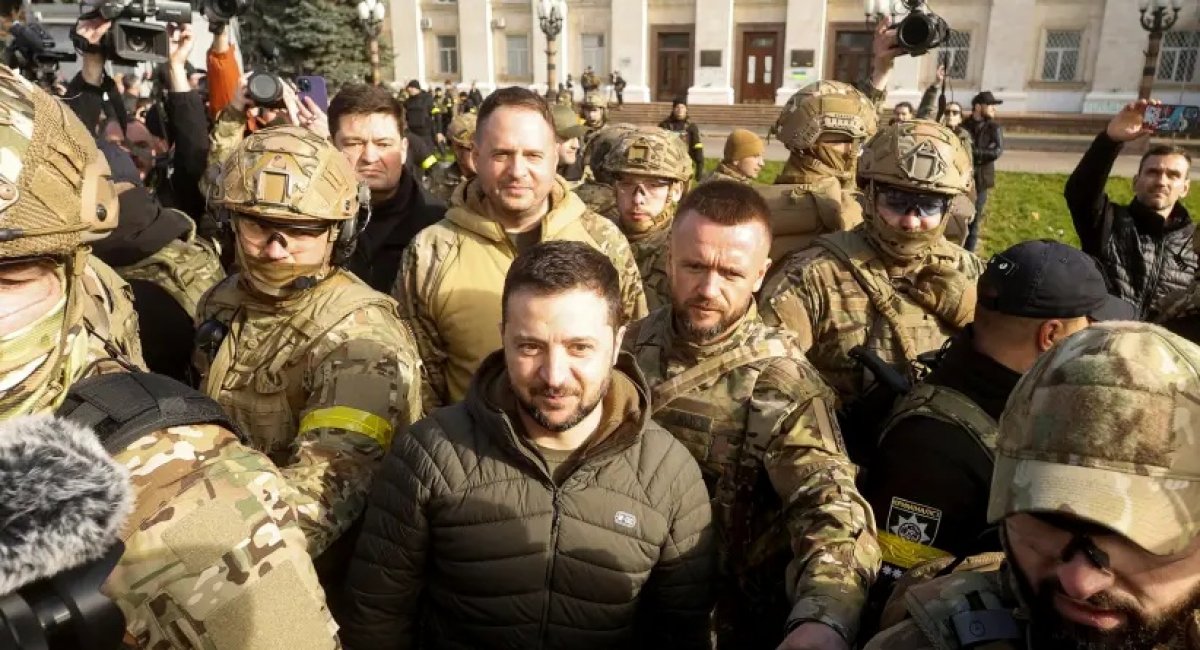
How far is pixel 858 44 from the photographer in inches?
1364

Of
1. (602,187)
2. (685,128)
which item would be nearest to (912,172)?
(602,187)

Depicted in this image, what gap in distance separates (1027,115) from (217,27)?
33.2 m

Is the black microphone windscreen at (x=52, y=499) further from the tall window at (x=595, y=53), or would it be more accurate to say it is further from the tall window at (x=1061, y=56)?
the tall window at (x=595, y=53)

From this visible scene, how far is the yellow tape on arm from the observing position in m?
2.41

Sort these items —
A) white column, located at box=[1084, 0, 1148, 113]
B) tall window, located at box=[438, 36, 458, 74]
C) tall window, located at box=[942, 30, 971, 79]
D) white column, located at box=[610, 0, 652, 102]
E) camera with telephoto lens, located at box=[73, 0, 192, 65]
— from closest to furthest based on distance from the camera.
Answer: camera with telephoto lens, located at box=[73, 0, 192, 65]
white column, located at box=[1084, 0, 1148, 113]
tall window, located at box=[942, 30, 971, 79]
white column, located at box=[610, 0, 652, 102]
tall window, located at box=[438, 36, 458, 74]

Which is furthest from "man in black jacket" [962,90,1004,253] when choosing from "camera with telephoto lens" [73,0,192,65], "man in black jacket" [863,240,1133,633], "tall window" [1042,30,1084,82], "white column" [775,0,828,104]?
"tall window" [1042,30,1084,82]

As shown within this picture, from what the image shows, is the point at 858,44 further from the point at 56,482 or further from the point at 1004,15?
the point at 56,482

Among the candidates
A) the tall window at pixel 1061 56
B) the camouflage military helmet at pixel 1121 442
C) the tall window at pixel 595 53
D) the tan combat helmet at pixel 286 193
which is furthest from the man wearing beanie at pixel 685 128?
the tall window at pixel 1061 56

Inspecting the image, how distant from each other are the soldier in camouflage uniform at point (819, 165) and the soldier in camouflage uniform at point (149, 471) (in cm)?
390

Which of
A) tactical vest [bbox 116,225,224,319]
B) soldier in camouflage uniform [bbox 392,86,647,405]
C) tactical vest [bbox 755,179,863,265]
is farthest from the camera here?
tactical vest [bbox 755,179,863,265]

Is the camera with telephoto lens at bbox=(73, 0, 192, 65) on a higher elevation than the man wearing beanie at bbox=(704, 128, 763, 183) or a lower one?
higher

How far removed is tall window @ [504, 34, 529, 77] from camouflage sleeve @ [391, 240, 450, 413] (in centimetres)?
3824

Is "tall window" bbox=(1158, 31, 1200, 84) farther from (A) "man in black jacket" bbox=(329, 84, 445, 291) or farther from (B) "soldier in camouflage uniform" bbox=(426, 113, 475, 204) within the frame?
(A) "man in black jacket" bbox=(329, 84, 445, 291)

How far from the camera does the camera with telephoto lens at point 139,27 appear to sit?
478cm
